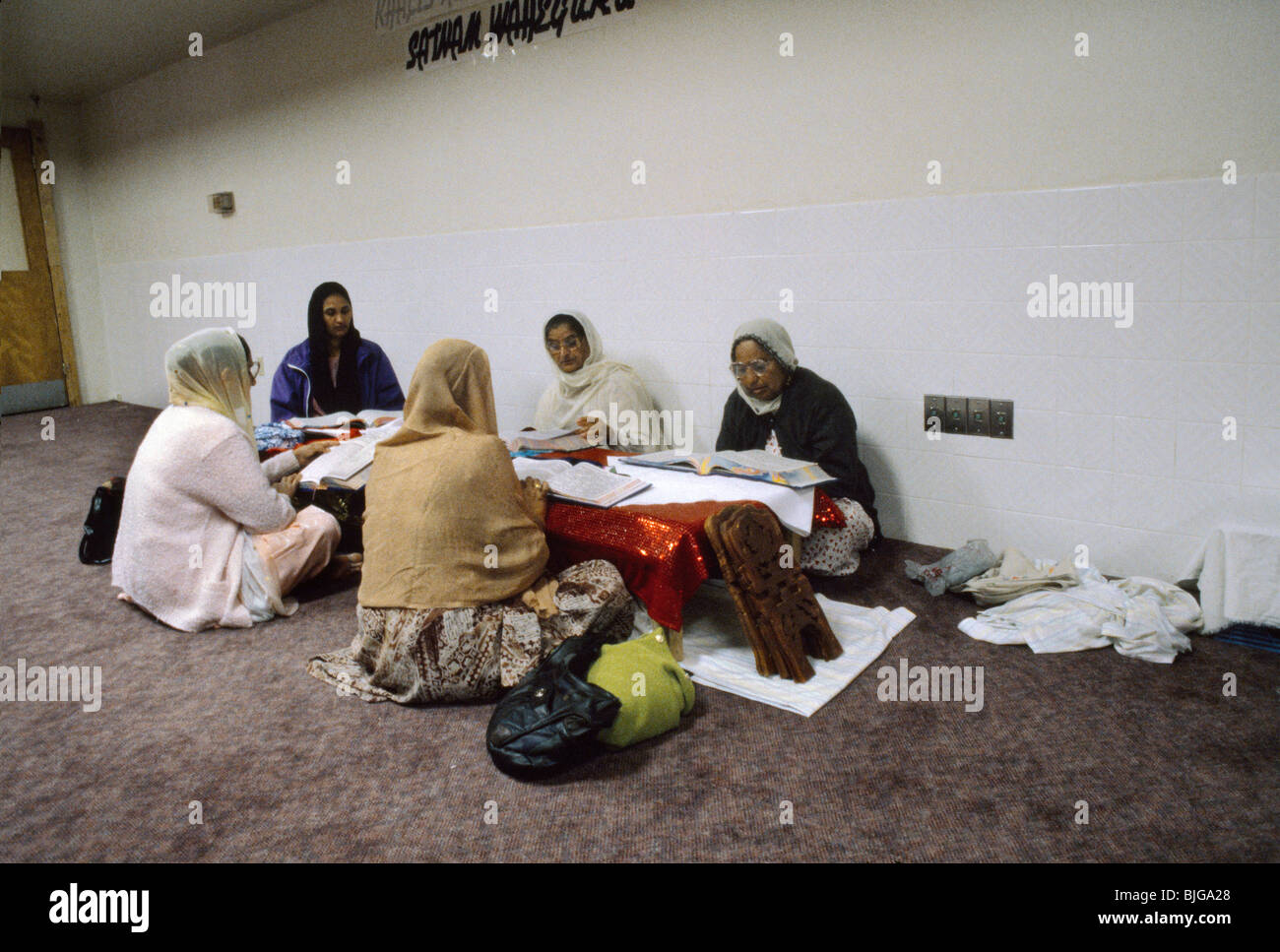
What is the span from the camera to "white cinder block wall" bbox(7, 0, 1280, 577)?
2938 mm

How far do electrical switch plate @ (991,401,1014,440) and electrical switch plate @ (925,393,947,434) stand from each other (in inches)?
7.5

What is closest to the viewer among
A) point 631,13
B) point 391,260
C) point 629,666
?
point 629,666

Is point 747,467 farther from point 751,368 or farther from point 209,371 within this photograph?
point 209,371

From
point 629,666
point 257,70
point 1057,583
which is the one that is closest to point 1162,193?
point 1057,583

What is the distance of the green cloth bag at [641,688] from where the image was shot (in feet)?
7.57

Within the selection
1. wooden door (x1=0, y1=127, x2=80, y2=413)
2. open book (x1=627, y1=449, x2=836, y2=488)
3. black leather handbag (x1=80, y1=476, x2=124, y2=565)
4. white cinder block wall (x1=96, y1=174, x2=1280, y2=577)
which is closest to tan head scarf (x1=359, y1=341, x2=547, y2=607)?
open book (x1=627, y1=449, x2=836, y2=488)

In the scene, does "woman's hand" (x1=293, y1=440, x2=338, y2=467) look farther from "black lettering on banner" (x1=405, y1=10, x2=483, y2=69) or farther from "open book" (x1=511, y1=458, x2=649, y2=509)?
"black lettering on banner" (x1=405, y1=10, x2=483, y2=69)

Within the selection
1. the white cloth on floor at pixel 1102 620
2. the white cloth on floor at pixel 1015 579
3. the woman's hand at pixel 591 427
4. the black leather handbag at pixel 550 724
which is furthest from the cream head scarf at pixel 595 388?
the black leather handbag at pixel 550 724

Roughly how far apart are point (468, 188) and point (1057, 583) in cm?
372

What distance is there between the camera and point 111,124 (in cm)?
820

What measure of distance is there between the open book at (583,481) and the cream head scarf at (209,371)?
1.07 m

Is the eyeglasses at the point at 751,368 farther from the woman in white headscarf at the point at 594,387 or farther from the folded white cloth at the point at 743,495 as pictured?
the folded white cloth at the point at 743,495

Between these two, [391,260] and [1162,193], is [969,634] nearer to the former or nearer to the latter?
[1162,193]

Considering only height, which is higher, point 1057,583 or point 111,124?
point 111,124
